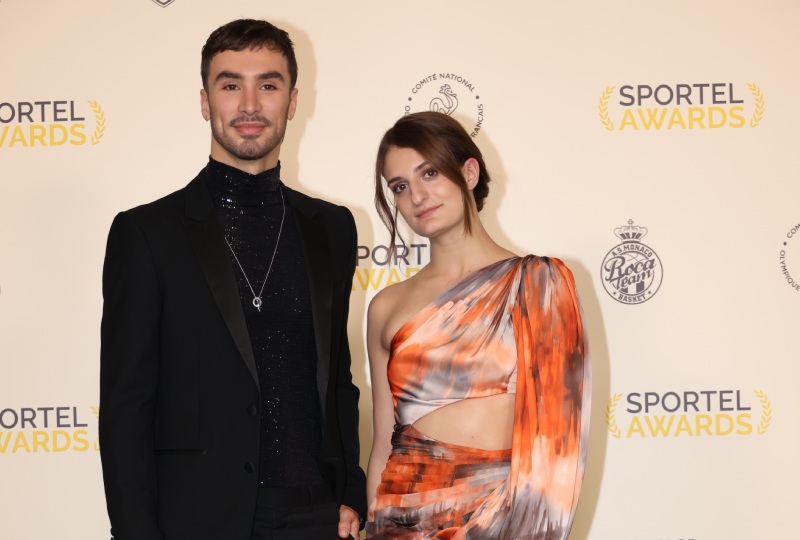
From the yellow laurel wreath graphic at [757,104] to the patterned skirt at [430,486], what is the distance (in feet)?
6.04

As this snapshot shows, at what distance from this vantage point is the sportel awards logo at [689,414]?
10.0ft

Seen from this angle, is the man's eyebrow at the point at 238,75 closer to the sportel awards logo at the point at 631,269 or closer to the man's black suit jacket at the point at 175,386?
the man's black suit jacket at the point at 175,386

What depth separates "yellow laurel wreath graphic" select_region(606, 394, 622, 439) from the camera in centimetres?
305

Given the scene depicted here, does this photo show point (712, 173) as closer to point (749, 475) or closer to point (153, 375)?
point (749, 475)

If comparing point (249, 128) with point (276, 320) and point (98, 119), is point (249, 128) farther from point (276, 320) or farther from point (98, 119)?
point (98, 119)

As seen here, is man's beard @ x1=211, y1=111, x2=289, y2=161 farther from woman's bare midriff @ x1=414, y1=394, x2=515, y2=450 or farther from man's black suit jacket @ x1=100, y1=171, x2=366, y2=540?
woman's bare midriff @ x1=414, y1=394, x2=515, y2=450

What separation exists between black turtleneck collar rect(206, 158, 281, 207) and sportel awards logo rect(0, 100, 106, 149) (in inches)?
46.7

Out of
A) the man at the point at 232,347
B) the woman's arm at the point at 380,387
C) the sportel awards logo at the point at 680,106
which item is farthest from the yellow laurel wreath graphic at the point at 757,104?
the man at the point at 232,347

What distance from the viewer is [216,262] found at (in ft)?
6.29

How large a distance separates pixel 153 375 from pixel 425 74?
1671mm

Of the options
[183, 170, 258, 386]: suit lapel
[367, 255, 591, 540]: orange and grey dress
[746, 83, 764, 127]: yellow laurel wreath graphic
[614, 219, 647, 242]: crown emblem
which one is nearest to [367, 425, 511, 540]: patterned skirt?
[367, 255, 591, 540]: orange and grey dress

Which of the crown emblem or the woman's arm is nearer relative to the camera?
the woman's arm

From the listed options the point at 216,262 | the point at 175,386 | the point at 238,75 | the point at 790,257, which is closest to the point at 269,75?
the point at 238,75

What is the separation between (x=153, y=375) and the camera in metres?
1.81
